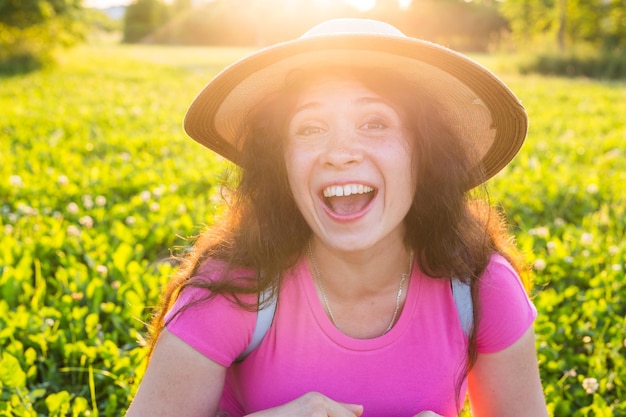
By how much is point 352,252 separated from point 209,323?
1.58 feet

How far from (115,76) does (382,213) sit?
49.6 ft

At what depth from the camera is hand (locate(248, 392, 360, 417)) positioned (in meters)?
1.81

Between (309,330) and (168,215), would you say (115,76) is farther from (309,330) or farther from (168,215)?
(309,330)

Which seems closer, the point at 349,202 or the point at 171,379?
the point at 171,379

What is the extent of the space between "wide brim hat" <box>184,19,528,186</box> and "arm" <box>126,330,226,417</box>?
2.15 feet

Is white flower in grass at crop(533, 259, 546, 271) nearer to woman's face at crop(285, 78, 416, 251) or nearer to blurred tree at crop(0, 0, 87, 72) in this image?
woman's face at crop(285, 78, 416, 251)

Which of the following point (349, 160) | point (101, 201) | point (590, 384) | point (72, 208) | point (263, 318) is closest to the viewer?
point (349, 160)

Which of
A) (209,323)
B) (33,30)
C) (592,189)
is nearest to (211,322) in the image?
(209,323)

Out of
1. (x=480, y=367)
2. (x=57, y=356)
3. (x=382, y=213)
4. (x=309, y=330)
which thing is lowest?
(x=57, y=356)

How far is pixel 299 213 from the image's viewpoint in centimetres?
212

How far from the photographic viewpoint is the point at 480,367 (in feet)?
6.71

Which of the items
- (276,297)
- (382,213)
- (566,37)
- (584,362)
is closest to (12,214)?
(276,297)

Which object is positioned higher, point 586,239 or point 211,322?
point 211,322

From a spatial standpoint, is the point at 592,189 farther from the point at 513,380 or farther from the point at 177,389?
the point at 177,389
